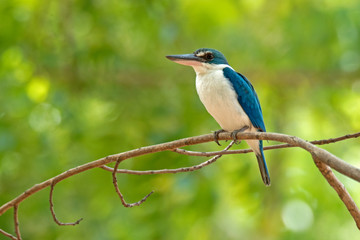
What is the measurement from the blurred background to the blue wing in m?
1.12

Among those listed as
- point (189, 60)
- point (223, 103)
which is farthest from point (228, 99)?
point (189, 60)

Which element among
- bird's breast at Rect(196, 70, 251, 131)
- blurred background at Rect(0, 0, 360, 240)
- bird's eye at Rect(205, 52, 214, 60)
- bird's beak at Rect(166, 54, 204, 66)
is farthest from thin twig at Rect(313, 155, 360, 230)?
blurred background at Rect(0, 0, 360, 240)

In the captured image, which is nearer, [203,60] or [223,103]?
[223,103]

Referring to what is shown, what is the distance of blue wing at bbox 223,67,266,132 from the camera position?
363 cm

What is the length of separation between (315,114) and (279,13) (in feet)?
3.85

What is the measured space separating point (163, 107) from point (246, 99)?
1.97 meters

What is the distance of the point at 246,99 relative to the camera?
3.67m

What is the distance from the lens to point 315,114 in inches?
250

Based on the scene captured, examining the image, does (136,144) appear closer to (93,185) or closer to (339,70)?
(93,185)

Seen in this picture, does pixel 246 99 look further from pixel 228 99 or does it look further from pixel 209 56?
pixel 209 56

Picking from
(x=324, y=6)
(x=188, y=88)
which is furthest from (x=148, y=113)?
(x=324, y=6)

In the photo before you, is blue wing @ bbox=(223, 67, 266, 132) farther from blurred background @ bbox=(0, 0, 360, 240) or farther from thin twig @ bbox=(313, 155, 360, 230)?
thin twig @ bbox=(313, 155, 360, 230)

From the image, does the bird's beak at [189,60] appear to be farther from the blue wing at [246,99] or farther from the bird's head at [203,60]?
the blue wing at [246,99]

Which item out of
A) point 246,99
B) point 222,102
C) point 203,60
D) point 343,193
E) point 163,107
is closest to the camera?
point 343,193
